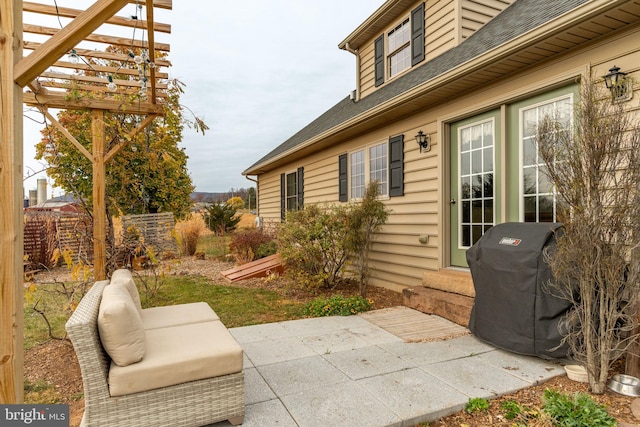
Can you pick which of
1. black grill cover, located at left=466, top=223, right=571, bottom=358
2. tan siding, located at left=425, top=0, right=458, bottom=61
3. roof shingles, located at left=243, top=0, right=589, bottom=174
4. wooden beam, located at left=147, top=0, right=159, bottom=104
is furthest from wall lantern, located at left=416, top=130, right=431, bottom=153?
wooden beam, located at left=147, top=0, right=159, bottom=104

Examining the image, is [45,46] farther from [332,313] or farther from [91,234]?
[332,313]

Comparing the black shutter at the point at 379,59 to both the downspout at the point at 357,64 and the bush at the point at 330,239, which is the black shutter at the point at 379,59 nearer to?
the downspout at the point at 357,64

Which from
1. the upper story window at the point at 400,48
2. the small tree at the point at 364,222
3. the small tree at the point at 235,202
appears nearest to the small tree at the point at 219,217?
the small tree at the point at 235,202

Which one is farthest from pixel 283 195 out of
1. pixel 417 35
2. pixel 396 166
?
pixel 417 35

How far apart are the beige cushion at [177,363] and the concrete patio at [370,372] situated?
0.42 m

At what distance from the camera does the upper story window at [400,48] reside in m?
6.79

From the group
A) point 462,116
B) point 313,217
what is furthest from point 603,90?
point 313,217

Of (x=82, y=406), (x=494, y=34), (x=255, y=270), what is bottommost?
(x=82, y=406)

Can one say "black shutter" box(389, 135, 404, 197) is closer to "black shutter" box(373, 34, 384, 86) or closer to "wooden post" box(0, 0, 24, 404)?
"black shutter" box(373, 34, 384, 86)

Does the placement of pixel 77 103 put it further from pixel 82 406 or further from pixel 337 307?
pixel 337 307

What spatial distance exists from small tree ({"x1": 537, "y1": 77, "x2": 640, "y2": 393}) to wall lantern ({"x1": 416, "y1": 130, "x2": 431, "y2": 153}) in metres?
2.70

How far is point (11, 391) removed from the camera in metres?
1.82

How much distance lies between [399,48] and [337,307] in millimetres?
5371

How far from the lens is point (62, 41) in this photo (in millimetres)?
1959
